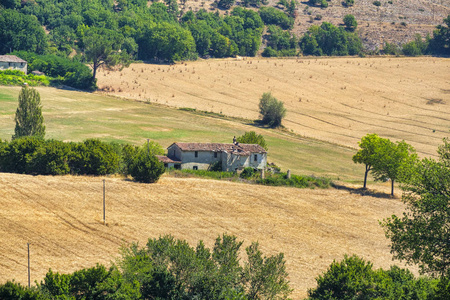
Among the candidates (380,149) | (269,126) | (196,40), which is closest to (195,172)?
(380,149)

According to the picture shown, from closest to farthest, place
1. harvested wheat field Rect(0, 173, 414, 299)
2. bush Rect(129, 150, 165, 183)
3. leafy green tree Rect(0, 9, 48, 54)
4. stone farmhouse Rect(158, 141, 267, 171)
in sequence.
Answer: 1. harvested wheat field Rect(0, 173, 414, 299)
2. bush Rect(129, 150, 165, 183)
3. stone farmhouse Rect(158, 141, 267, 171)
4. leafy green tree Rect(0, 9, 48, 54)

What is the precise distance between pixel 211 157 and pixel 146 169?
35.1ft

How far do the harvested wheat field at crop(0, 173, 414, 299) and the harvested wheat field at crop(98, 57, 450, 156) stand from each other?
36.1 m

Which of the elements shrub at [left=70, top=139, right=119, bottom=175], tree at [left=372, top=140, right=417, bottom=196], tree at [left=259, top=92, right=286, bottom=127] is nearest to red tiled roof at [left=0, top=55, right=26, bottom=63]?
tree at [left=259, top=92, right=286, bottom=127]

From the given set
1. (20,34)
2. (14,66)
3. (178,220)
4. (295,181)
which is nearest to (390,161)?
(295,181)

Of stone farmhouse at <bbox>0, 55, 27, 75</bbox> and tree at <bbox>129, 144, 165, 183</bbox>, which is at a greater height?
stone farmhouse at <bbox>0, 55, 27, 75</bbox>

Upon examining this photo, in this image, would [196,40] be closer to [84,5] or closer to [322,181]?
[84,5]

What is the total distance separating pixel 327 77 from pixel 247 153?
278ft

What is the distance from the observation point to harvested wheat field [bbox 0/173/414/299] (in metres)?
57.7

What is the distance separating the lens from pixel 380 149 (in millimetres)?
83562

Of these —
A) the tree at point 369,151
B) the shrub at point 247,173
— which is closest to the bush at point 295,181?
the shrub at point 247,173

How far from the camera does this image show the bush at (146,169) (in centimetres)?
7494

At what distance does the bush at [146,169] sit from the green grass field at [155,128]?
19.9 metres

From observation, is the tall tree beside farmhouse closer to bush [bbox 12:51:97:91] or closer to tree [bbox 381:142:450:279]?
tree [bbox 381:142:450:279]
